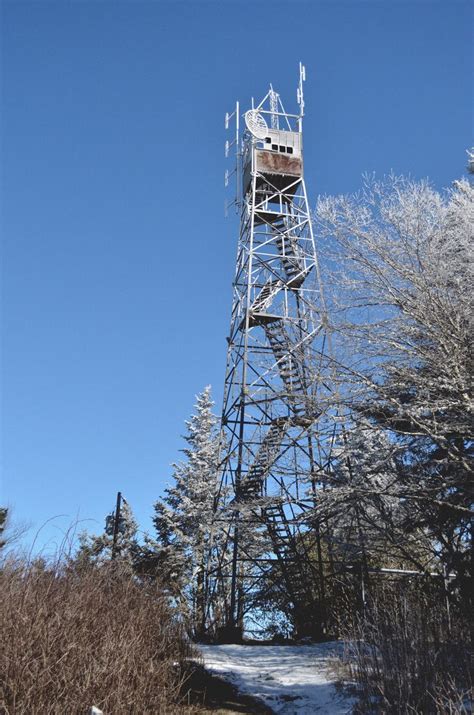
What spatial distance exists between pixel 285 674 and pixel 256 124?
1495cm

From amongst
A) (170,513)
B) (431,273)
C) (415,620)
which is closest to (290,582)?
(415,620)

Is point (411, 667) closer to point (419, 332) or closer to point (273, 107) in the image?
point (419, 332)

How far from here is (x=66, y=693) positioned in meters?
4.82

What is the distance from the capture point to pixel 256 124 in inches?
708

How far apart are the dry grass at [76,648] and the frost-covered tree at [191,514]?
41.0ft

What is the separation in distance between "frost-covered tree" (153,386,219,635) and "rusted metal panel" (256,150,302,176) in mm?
9582

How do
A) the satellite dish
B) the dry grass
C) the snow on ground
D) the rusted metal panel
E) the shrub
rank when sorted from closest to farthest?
the dry grass, the shrub, the snow on ground, the rusted metal panel, the satellite dish

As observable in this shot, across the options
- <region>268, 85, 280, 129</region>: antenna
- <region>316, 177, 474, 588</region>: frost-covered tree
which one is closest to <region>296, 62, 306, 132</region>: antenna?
<region>268, 85, 280, 129</region>: antenna

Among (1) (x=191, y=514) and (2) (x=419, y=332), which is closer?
(2) (x=419, y=332)

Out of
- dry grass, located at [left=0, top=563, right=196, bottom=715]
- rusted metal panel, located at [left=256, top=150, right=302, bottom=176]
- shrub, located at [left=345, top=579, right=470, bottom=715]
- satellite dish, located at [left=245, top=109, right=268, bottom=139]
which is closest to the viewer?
dry grass, located at [left=0, top=563, right=196, bottom=715]

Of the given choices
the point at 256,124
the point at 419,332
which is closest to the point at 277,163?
the point at 256,124

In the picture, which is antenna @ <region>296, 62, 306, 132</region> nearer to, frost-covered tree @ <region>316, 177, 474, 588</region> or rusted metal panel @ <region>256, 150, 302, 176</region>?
rusted metal panel @ <region>256, 150, 302, 176</region>

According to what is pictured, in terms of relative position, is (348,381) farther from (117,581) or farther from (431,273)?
(117,581)

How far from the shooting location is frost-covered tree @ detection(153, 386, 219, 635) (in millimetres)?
20609
